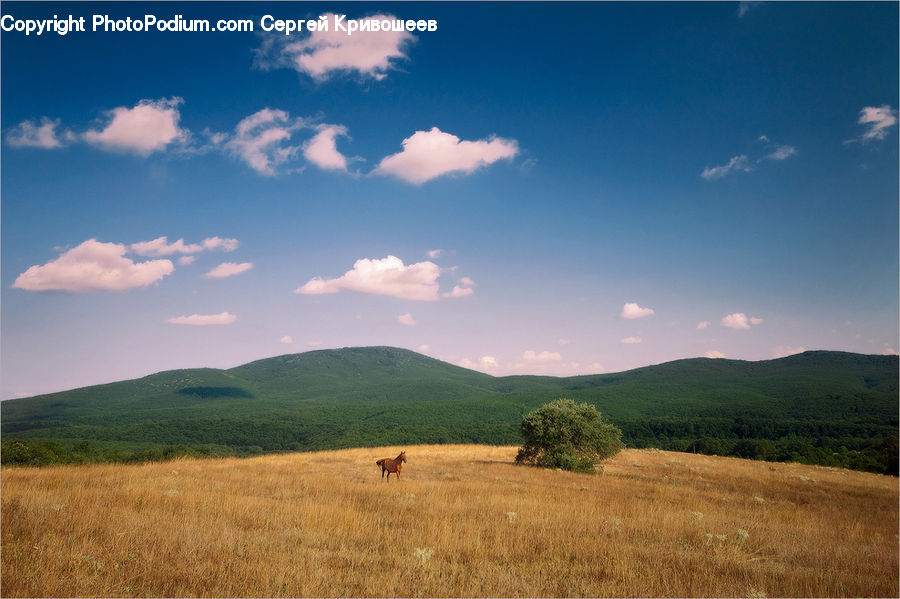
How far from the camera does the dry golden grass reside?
6.94 metres

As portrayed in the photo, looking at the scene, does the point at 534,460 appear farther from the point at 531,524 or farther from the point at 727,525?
the point at 531,524

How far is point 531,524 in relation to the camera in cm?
1148

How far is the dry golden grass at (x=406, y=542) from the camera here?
273 inches

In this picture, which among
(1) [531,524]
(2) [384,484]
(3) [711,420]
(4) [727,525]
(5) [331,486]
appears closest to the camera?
(1) [531,524]

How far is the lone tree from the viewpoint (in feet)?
103

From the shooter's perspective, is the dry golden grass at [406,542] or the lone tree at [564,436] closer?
the dry golden grass at [406,542]

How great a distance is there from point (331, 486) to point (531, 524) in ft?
28.6

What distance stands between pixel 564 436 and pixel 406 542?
24.4 m

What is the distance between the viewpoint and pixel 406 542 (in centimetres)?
929

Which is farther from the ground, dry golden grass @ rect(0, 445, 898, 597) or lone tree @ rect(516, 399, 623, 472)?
dry golden grass @ rect(0, 445, 898, 597)

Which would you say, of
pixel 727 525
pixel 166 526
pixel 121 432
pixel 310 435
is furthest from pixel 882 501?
pixel 121 432

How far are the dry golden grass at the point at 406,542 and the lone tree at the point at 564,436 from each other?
553 inches

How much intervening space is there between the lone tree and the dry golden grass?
1406cm

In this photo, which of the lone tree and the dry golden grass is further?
the lone tree
